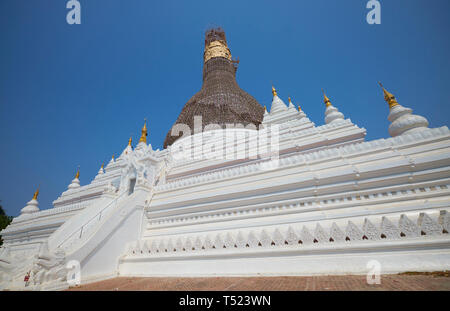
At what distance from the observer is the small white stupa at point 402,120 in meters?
6.88

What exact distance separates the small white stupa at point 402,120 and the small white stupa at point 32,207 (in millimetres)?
21333

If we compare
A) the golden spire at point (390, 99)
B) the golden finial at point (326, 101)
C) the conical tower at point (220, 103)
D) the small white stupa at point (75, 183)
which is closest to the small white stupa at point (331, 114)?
the golden finial at point (326, 101)

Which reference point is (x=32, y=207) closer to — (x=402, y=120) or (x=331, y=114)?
(x=331, y=114)

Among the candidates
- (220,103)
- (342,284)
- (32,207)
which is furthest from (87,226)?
(220,103)

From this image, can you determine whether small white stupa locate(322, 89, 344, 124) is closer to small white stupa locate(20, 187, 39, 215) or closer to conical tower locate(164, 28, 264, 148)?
conical tower locate(164, 28, 264, 148)

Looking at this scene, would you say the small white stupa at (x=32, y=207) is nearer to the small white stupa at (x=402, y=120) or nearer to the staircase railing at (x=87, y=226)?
the staircase railing at (x=87, y=226)

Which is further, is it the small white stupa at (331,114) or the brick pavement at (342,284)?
the small white stupa at (331,114)

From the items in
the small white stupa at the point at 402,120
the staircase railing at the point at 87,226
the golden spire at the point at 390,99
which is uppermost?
the golden spire at the point at 390,99

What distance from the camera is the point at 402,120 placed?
283 inches

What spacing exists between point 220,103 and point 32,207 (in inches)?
700

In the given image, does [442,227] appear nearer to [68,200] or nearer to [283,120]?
[283,120]

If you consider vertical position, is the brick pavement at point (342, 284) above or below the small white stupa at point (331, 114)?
below

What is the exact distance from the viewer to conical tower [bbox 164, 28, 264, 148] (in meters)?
20.3
